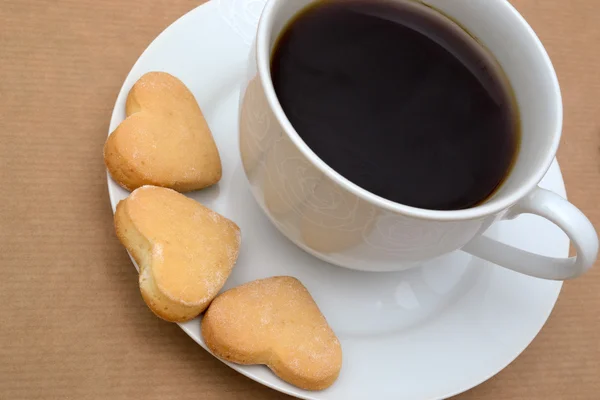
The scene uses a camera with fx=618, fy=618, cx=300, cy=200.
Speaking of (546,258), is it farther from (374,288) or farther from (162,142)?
(162,142)

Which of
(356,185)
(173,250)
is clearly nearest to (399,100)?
(356,185)

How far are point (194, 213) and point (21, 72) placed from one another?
0.31 meters

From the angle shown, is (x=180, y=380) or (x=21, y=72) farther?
(x=21, y=72)

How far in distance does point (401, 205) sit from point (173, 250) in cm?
21

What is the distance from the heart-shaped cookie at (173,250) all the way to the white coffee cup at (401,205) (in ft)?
0.21

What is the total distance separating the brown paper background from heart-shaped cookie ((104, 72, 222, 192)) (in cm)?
10

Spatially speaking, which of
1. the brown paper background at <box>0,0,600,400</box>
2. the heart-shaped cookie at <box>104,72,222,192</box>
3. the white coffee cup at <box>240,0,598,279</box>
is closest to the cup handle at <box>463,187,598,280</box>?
the white coffee cup at <box>240,0,598,279</box>

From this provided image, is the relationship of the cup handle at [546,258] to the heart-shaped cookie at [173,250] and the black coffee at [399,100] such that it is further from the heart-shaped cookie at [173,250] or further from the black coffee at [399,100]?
the heart-shaped cookie at [173,250]

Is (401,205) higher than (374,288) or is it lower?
higher

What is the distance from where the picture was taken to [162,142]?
607mm

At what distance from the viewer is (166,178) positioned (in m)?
0.60

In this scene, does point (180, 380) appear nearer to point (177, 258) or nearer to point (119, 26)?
point (177, 258)

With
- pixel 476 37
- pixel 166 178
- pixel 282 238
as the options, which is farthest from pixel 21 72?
pixel 476 37

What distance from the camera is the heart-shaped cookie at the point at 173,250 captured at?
1.79 ft
